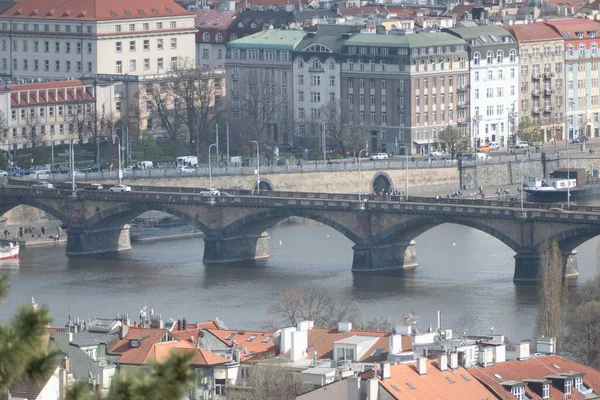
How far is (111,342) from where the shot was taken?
38.3 meters

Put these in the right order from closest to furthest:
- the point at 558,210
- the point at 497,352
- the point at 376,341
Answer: the point at 497,352 → the point at 376,341 → the point at 558,210

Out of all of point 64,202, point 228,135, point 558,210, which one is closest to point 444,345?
point 558,210

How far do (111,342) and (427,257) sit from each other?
145 feet

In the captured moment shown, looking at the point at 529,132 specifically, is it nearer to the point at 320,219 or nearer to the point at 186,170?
the point at 186,170

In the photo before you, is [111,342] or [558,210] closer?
[111,342]

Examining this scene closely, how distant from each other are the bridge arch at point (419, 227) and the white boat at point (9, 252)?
50.3 feet

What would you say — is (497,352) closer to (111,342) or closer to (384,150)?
(111,342)

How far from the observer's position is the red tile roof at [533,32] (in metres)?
122

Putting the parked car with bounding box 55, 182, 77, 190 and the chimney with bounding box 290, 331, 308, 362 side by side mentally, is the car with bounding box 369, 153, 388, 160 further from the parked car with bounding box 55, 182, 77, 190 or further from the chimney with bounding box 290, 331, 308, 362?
the chimney with bounding box 290, 331, 308, 362

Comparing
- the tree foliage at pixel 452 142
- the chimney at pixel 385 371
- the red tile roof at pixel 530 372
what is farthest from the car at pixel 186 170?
the chimney at pixel 385 371

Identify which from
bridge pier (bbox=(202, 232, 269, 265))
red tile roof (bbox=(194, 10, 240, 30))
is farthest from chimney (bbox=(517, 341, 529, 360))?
red tile roof (bbox=(194, 10, 240, 30))

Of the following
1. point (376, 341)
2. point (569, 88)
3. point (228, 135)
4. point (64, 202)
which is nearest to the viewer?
point (376, 341)

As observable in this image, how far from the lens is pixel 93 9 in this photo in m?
124

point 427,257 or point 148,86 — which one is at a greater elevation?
point 148,86
